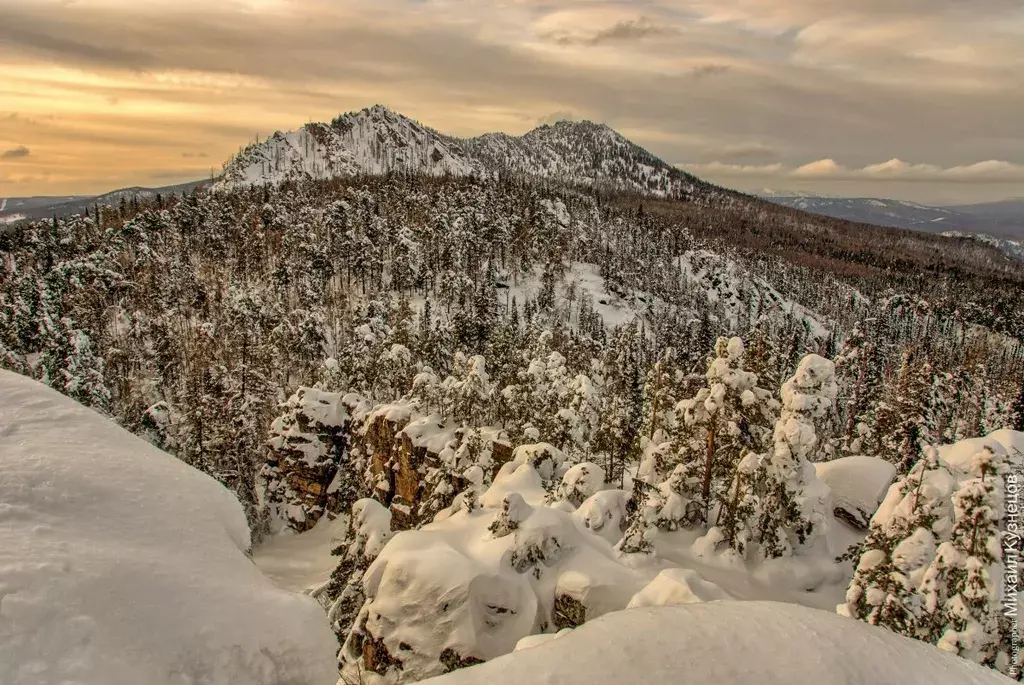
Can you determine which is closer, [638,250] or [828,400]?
[828,400]

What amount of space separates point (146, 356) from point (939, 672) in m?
82.5

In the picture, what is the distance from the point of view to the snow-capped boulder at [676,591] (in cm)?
1274

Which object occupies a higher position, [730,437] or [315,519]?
[730,437]

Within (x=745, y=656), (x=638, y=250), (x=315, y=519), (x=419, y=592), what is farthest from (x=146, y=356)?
(x=638, y=250)

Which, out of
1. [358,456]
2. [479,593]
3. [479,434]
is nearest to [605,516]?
[479,593]

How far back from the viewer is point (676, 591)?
508 inches

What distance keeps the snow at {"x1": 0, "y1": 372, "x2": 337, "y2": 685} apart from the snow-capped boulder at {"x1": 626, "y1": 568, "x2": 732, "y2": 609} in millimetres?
8167

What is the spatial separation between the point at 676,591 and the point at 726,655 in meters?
7.52

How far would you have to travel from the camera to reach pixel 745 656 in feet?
19.6

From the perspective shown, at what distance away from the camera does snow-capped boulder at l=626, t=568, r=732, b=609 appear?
502 inches

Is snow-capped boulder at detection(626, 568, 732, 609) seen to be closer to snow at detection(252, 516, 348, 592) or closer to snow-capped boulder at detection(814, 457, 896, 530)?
snow-capped boulder at detection(814, 457, 896, 530)

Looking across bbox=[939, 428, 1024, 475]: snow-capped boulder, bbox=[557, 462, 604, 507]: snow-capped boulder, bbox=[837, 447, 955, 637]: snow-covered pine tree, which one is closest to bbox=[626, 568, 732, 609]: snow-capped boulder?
bbox=[837, 447, 955, 637]: snow-covered pine tree

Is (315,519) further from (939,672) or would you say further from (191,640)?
(939,672)

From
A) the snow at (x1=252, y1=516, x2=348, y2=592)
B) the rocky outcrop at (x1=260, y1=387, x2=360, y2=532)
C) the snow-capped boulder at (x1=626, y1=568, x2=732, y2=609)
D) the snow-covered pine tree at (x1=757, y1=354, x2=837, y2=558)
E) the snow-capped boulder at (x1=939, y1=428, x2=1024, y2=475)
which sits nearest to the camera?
the snow-capped boulder at (x1=626, y1=568, x2=732, y2=609)
